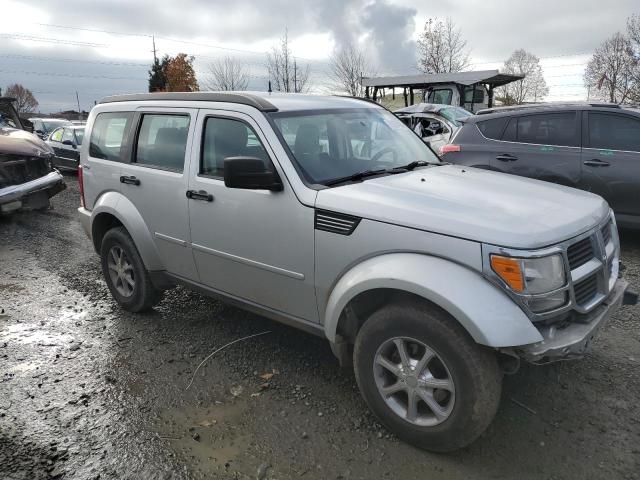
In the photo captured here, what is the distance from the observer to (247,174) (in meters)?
3.03

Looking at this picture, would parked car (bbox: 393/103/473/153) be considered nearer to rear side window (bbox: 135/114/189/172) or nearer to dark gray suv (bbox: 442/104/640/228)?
dark gray suv (bbox: 442/104/640/228)

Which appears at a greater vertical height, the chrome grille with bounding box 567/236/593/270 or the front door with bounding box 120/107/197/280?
the front door with bounding box 120/107/197/280

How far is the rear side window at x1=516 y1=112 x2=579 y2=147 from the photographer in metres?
6.35

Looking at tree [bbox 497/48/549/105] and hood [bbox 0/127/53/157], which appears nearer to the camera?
hood [bbox 0/127/53/157]

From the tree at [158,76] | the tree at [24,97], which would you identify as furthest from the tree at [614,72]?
the tree at [24,97]

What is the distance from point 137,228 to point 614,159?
17.6ft

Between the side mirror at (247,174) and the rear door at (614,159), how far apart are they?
465 centimetres

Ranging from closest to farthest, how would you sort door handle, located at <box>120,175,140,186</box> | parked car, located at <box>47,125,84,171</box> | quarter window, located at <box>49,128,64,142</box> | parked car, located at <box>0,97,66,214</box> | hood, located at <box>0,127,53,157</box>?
door handle, located at <box>120,175,140,186</box> < parked car, located at <box>0,97,66,214</box> < hood, located at <box>0,127,53,157</box> < parked car, located at <box>47,125,84,171</box> < quarter window, located at <box>49,128,64,142</box>

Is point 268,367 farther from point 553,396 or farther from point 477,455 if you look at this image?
point 553,396

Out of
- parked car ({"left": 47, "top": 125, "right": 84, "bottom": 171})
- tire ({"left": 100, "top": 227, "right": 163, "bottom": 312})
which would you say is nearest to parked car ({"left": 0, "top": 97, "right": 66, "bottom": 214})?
tire ({"left": 100, "top": 227, "right": 163, "bottom": 312})

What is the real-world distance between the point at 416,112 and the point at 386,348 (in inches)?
412

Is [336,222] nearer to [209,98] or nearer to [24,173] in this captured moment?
[209,98]

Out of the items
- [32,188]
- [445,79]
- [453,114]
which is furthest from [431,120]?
[445,79]

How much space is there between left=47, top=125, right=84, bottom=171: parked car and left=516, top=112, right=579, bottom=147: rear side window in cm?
1196
